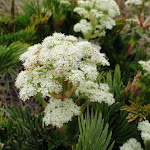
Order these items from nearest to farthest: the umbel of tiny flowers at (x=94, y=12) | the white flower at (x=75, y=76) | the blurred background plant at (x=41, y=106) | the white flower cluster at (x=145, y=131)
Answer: the white flower at (x=75, y=76) → the white flower cluster at (x=145, y=131) → the blurred background plant at (x=41, y=106) → the umbel of tiny flowers at (x=94, y=12)

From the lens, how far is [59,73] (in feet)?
2.17

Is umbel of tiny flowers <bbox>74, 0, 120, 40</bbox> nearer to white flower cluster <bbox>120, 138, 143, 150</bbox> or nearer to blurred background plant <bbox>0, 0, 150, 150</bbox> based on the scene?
blurred background plant <bbox>0, 0, 150, 150</bbox>

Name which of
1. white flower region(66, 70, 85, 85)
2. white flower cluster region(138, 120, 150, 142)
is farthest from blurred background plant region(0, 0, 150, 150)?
white flower region(66, 70, 85, 85)

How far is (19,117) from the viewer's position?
0.96 metres

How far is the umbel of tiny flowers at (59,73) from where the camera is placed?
65cm

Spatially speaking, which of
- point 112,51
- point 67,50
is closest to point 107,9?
point 112,51

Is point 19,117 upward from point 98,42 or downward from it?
downward

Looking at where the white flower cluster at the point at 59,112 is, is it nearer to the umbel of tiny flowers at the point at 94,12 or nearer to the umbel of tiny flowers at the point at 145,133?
the umbel of tiny flowers at the point at 145,133

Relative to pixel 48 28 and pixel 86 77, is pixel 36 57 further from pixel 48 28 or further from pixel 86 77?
pixel 48 28

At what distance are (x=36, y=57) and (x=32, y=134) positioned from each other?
1.57 feet

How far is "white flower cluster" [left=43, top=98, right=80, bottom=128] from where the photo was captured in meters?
0.72

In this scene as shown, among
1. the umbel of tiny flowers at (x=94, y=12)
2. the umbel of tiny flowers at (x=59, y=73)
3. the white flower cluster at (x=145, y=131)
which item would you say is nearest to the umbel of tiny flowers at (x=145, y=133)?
the white flower cluster at (x=145, y=131)

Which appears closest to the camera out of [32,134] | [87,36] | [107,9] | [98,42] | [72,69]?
[72,69]

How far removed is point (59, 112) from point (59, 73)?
0.19m
